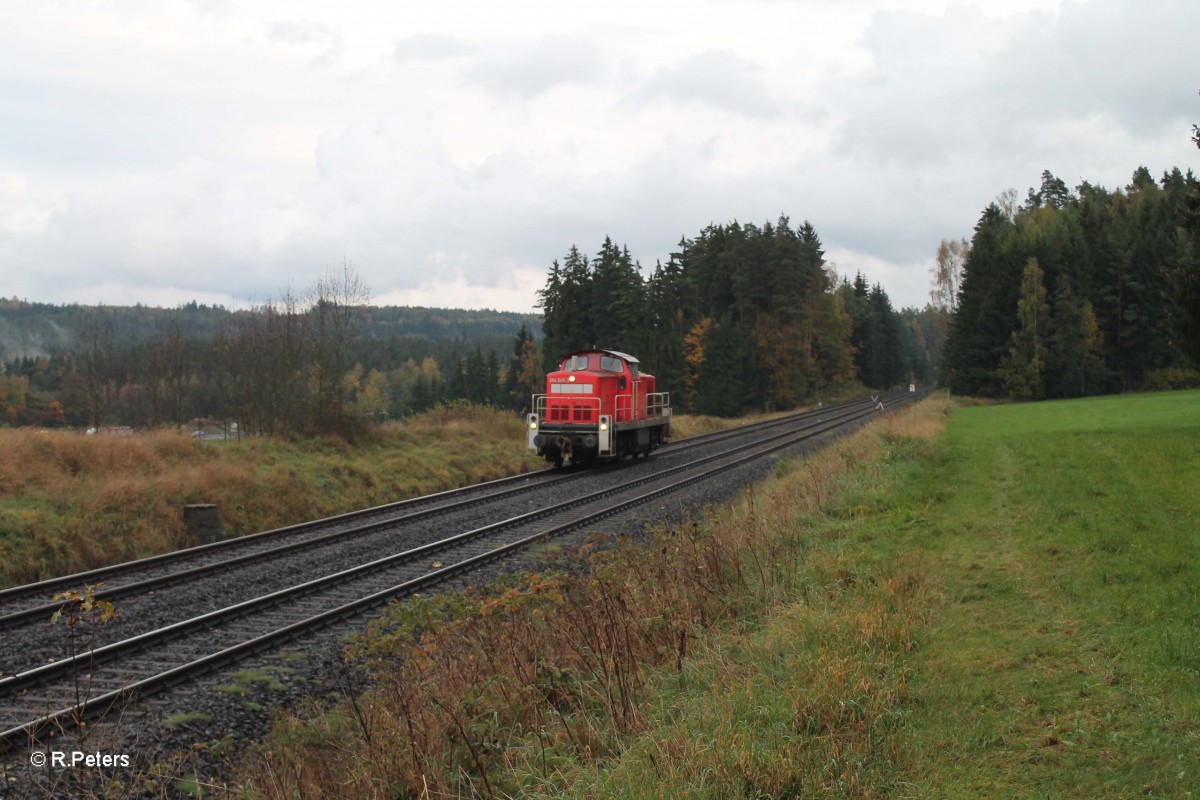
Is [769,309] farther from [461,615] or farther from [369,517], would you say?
[461,615]

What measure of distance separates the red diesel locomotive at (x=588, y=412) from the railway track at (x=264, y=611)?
3777 millimetres

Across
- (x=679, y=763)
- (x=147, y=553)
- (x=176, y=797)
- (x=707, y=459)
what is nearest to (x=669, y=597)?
(x=679, y=763)

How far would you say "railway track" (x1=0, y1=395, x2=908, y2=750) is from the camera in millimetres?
7266

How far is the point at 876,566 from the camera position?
9.02 m

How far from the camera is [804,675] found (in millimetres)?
5609

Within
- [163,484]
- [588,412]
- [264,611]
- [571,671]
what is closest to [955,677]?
[571,671]

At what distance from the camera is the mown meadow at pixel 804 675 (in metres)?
4.55

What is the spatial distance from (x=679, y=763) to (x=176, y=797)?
3.54 metres

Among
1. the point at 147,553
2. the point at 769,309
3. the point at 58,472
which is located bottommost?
the point at 147,553

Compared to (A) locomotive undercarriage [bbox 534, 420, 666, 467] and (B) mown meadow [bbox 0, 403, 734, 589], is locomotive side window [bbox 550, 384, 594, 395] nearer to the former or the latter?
(A) locomotive undercarriage [bbox 534, 420, 666, 467]

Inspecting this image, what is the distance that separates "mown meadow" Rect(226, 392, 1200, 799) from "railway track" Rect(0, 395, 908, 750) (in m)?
1.33

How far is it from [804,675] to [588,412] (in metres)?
19.1

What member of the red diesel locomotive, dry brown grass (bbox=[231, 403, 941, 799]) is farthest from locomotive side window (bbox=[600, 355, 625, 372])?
dry brown grass (bbox=[231, 403, 941, 799])

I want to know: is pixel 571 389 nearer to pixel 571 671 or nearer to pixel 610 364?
pixel 610 364
